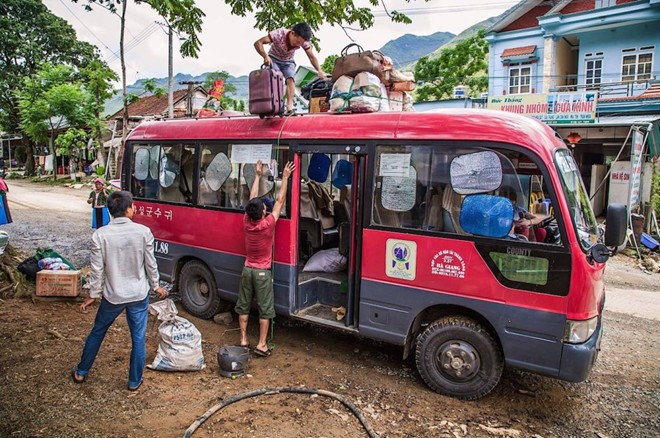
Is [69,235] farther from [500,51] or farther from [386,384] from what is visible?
[500,51]

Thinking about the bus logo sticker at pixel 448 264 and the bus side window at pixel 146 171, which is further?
the bus side window at pixel 146 171

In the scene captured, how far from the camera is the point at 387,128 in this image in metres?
4.71

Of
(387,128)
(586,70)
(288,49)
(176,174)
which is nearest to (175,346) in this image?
(176,174)

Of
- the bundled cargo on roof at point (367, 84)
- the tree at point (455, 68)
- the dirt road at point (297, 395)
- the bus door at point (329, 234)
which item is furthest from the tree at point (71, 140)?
the bundled cargo on roof at point (367, 84)

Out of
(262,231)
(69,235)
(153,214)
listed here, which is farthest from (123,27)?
(262,231)

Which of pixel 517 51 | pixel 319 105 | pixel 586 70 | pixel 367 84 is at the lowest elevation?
pixel 319 105

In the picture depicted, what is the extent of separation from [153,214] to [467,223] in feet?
15.0

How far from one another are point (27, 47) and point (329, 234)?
32.8m

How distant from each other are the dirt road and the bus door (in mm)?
553

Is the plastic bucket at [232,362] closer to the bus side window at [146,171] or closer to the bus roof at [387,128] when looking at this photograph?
the bus roof at [387,128]

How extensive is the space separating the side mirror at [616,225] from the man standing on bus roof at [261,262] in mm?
3084

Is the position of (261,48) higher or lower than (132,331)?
higher

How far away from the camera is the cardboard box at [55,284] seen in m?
6.67

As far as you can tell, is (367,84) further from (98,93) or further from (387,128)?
(98,93)
